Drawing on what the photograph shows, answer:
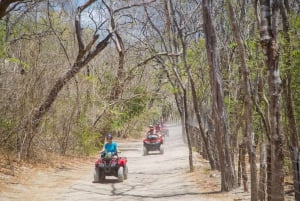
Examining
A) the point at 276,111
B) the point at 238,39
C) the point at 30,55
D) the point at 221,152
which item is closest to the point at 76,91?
the point at 30,55

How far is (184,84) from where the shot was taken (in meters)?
18.9

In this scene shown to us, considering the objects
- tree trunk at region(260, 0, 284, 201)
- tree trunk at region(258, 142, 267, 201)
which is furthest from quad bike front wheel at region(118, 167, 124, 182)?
tree trunk at region(260, 0, 284, 201)

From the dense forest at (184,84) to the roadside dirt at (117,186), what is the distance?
0.74m

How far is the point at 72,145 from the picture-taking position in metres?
20.9

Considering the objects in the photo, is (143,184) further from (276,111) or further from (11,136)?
(276,111)

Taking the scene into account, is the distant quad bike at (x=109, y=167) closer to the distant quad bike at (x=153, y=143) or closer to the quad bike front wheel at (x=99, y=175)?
the quad bike front wheel at (x=99, y=175)

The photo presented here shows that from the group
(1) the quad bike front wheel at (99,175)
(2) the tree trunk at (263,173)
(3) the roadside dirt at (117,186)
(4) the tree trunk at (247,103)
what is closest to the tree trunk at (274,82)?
(2) the tree trunk at (263,173)

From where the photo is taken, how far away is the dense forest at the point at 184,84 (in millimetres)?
8602

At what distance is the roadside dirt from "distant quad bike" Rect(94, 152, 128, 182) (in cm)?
26

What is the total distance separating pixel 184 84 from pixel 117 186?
23.7ft

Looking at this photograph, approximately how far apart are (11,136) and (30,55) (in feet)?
9.27

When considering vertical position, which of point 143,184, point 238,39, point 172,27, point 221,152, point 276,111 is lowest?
point 143,184

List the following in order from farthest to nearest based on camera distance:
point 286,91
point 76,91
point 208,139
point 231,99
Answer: point 76,91 < point 208,139 < point 231,99 < point 286,91

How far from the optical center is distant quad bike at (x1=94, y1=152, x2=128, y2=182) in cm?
1327
